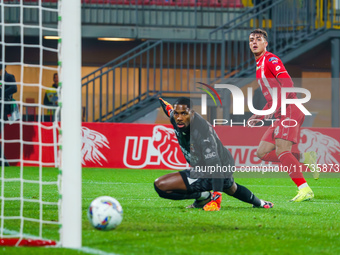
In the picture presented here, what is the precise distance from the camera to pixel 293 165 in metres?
8.31

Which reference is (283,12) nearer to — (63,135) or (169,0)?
(169,0)

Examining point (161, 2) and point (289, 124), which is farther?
point (161, 2)

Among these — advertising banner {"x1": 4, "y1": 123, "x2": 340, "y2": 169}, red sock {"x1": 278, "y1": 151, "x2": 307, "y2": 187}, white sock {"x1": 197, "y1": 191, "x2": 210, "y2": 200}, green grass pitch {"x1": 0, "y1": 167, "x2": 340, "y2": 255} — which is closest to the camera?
Answer: green grass pitch {"x1": 0, "y1": 167, "x2": 340, "y2": 255}

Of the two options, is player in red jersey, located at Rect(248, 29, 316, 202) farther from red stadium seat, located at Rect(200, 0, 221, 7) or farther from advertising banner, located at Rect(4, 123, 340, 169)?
red stadium seat, located at Rect(200, 0, 221, 7)

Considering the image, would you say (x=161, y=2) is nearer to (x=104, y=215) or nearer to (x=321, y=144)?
(x=321, y=144)

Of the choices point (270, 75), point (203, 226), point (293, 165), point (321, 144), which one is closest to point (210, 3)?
point (321, 144)

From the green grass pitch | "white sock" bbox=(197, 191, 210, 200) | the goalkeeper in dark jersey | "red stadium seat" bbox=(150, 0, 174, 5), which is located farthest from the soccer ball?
"red stadium seat" bbox=(150, 0, 174, 5)

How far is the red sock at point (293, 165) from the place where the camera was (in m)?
8.28

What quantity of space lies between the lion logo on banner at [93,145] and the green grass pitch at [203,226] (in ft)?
11.8

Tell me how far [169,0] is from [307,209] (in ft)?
38.0

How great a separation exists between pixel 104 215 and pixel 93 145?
8.09 meters

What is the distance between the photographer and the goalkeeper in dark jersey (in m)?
6.76

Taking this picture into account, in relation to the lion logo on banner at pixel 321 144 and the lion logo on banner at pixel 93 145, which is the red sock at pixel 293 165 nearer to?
the lion logo on banner at pixel 321 144

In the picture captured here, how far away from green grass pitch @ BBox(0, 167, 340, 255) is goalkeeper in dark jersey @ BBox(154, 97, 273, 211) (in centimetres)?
22
